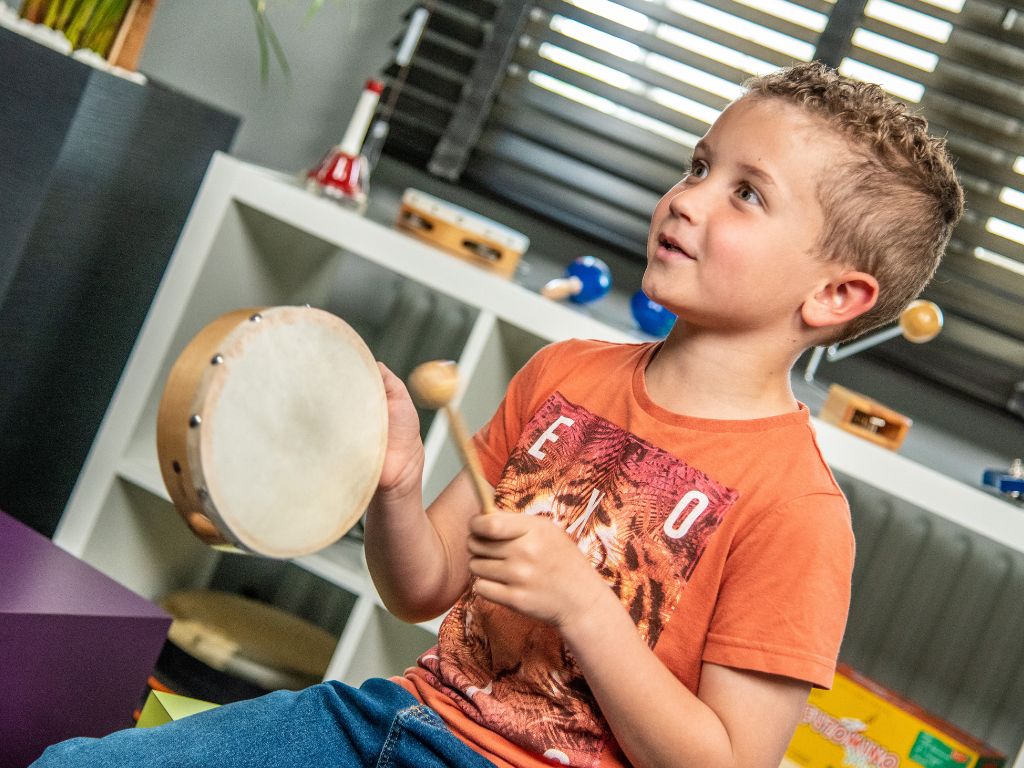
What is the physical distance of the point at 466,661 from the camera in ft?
3.13

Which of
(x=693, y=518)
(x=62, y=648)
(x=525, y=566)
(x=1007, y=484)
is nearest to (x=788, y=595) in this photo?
(x=693, y=518)

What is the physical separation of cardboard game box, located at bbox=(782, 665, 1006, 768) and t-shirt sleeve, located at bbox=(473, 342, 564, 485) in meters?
0.72

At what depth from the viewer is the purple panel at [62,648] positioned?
1178 millimetres

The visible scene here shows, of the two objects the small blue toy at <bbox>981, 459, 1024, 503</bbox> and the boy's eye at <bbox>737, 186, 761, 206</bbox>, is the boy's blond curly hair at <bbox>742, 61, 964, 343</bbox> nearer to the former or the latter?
the boy's eye at <bbox>737, 186, 761, 206</bbox>

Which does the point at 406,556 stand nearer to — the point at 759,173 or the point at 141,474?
the point at 759,173

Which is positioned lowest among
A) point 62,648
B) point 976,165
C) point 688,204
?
point 62,648

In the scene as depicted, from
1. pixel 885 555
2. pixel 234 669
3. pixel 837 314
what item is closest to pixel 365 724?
pixel 837 314

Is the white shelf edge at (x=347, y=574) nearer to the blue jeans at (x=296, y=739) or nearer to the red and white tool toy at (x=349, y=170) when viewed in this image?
the red and white tool toy at (x=349, y=170)

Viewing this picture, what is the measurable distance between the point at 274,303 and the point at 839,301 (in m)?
1.19

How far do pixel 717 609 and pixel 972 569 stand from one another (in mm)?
1170

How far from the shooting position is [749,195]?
3.06ft

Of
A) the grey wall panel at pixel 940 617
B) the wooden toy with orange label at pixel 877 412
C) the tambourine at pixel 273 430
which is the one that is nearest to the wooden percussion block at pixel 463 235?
the wooden toy with orange label at pixel 877 412

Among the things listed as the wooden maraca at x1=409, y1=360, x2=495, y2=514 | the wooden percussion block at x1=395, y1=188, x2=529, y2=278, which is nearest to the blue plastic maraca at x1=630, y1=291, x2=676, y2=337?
the wooden percussion block at x1=395, y1=188, x2=529, y2=278

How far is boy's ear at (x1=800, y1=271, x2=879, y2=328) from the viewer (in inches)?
37.8
